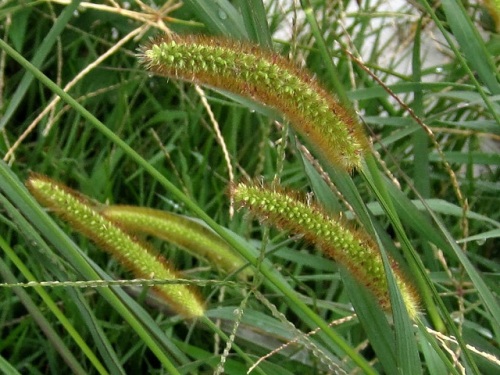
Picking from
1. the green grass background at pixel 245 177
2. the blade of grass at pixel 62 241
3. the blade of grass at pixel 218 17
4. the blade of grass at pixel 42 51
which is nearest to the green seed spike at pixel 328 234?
the green grass background at pixel 245 177

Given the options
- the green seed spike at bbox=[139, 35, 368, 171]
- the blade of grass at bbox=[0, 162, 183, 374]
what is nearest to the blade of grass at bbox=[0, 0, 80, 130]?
the blade of grass at bbox=[0, 162, 183, 374]

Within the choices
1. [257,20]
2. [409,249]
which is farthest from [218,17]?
[409,249]

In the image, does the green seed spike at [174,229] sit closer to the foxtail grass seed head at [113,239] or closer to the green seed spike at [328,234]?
the foxtail grass seed head at [113,239]

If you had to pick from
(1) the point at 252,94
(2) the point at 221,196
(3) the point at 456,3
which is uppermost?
(3) the point at 456,3

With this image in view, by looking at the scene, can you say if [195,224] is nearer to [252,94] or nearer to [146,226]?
[146,226]

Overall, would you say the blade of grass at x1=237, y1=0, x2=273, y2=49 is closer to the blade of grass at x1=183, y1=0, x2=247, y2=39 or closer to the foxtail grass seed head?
the blade of grass at x1=183, y1=0, x2=247, y2=39

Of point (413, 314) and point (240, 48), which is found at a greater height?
point (240, 48)

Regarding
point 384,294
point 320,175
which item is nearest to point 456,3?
point 320,175

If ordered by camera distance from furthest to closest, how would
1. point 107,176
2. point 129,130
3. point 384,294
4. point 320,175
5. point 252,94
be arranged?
point 129,130 < point 107,176 < point 320,175 < point 384,294 < point 252,94
